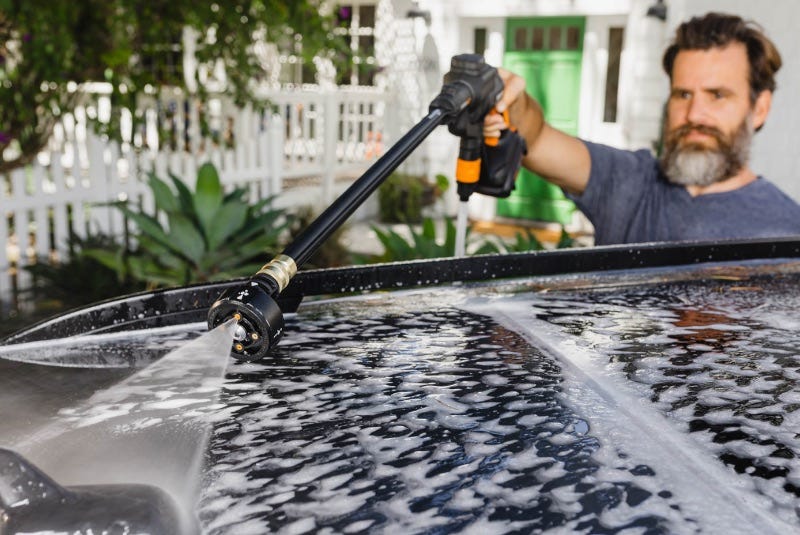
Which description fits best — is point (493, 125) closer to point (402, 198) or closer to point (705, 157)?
point (705, 157)

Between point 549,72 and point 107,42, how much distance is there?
16.5 feet

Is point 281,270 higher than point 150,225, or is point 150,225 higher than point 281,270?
point 281,270

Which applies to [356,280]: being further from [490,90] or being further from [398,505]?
[398,505]

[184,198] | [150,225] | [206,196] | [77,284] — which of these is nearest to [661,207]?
[206,196]

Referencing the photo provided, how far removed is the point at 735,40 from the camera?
2848 mm

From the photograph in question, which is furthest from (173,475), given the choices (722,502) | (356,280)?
(356,280)

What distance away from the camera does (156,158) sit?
6.78m

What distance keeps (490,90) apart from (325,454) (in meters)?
1.07

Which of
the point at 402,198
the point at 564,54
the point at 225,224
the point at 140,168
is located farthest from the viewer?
the point at 402,198

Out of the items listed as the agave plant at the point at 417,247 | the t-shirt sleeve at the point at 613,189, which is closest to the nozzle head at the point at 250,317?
the t-shirt sleeve at the point at 613,189

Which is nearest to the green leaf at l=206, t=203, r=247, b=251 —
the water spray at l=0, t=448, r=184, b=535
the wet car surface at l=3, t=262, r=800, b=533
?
the wet car surface at l=3, t=262, r=800, b=533

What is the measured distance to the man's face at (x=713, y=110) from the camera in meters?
2.79

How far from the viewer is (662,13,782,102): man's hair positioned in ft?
9.32

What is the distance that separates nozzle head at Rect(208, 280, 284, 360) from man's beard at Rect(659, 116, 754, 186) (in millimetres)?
2256
